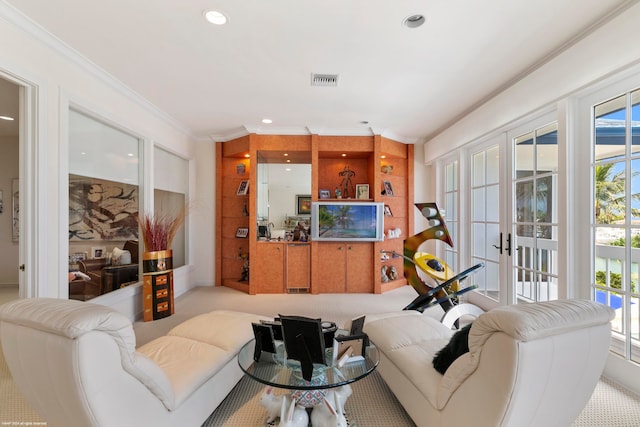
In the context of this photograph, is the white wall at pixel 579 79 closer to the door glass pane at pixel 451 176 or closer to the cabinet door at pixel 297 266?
the door glass pane at pixel 451 176

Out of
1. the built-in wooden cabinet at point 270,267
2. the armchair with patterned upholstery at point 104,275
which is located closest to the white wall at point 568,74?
the built-in wooden cabinet at point 270,267

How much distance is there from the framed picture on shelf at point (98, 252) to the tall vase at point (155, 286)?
0.39m

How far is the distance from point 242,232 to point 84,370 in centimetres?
406

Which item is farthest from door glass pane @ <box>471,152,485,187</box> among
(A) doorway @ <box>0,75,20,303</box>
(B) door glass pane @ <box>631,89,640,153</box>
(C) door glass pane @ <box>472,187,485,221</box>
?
(A) doorway @ <box>0,75,20,303</box>

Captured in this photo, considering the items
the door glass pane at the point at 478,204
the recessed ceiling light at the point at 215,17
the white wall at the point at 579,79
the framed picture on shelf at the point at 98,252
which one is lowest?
the framed picture on shelf at the point at 98,252

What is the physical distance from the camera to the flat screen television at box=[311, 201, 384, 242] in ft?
15.4

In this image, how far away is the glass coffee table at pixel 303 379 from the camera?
1461 millimetres

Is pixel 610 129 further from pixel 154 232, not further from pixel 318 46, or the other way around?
pixel 154 232

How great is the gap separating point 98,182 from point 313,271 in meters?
3.04

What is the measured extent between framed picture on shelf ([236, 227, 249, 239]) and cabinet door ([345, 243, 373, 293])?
176 centimetres

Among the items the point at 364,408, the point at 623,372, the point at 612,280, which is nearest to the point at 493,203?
the point at 612,280

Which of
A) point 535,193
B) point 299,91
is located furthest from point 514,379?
point 299,91

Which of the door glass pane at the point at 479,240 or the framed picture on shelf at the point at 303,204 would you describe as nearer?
the door glass pane at the point at 479,240

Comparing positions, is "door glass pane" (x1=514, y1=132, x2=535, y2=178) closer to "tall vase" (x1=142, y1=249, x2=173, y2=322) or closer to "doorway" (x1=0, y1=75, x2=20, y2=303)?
"tall vase" (x1=142, y1=249, x2=173, y2=322)
